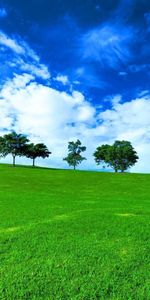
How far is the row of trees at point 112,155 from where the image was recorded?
111 metres

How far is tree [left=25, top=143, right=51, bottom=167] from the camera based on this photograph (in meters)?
104

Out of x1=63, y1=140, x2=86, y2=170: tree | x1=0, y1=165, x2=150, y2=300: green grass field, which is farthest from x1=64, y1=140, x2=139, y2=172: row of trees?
x1=0, y1=165, x2=150, y2=300: green grass field

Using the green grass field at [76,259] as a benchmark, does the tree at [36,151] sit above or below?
above

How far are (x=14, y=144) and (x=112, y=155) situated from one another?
36.4 meters

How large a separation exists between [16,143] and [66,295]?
312ft

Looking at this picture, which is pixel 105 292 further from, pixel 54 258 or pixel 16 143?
pixel 16 143

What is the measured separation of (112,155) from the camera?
4353 inches

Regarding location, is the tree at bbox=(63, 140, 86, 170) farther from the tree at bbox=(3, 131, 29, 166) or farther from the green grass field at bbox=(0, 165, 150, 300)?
the green grass field at bbox=(0, 165, 150, 300)

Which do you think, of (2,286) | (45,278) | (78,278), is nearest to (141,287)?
(78,278)

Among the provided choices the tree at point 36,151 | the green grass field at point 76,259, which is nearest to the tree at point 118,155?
the tree at point 36,151

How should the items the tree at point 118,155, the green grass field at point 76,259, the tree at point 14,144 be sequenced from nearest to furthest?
the green grass field at point 76,259 → the tree at point 14,144 → the tree at point 118,155

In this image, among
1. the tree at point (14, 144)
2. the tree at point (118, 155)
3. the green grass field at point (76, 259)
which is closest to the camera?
the green grass field at point (76, 259)

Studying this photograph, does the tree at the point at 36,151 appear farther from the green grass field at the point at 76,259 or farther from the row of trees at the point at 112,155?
the green grass field at the point at 76,259

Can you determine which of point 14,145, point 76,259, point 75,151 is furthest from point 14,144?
point 76,259
